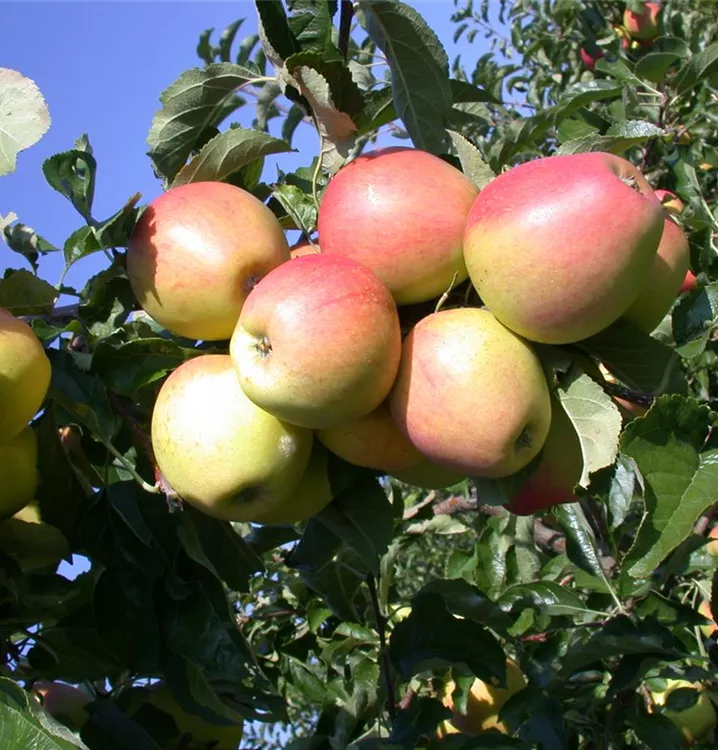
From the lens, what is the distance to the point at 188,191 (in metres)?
1.27

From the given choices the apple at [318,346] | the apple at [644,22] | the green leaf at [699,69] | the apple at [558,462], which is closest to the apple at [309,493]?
the apple at [318,346]

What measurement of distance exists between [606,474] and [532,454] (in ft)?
0.30

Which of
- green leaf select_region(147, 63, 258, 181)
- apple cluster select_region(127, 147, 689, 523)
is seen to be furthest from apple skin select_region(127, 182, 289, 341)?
green leaf select_region(147, 63, 258, 181)

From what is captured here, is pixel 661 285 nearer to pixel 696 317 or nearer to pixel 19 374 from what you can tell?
pixel 696 317

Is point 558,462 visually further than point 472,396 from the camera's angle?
Yes

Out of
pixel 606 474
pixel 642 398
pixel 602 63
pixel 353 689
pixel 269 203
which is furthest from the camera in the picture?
pixel 602 63

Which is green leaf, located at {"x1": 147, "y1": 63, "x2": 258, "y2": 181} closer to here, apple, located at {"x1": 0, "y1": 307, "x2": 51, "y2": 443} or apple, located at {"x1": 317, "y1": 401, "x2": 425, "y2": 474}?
apple, located at {"x1": 0, "y1": 307, "x2": 51, "y2": 443}

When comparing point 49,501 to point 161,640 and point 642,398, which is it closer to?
point 161,640

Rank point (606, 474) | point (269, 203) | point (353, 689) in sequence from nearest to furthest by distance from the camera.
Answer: point (606, 474) → point (269, 203) → point (353, 689)

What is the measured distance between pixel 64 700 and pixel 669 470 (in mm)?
1341

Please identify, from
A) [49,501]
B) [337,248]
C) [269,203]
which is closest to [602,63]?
[269,203]

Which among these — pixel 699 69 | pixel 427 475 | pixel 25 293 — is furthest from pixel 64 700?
pixel 699 69

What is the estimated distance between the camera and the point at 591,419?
1.10 m

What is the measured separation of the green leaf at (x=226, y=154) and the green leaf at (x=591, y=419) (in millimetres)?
566
